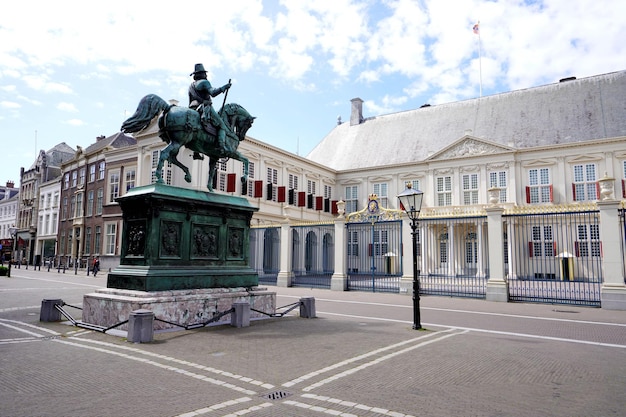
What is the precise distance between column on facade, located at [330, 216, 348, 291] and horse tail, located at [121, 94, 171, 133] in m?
12.3

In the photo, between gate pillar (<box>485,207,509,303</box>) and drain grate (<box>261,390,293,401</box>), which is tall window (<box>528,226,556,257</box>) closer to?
gate pillar (<box>485,207,509,303</box>)

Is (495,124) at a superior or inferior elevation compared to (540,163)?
superior

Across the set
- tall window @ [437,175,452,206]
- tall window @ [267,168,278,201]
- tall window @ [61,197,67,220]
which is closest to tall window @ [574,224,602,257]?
tall window @ [437,175,452,206]

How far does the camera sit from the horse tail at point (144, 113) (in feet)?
28.8

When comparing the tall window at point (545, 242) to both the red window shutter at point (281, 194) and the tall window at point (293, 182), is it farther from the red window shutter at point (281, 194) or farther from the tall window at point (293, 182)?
the tall window at point (293, 182)

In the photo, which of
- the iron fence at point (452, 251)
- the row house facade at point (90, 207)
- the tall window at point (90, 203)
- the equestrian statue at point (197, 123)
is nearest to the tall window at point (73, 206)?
the row house facade at point (90, 207)

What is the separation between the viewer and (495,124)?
36.3 metres

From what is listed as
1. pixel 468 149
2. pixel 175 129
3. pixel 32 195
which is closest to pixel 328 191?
pixel 468 149

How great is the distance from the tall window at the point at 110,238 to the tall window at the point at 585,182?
37201 millimetres

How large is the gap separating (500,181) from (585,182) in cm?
562

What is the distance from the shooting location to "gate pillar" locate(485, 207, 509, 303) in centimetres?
1530

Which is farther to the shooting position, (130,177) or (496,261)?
(130,177)

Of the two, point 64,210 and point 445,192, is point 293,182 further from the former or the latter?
point 64,210

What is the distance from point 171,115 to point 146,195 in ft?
6.29
